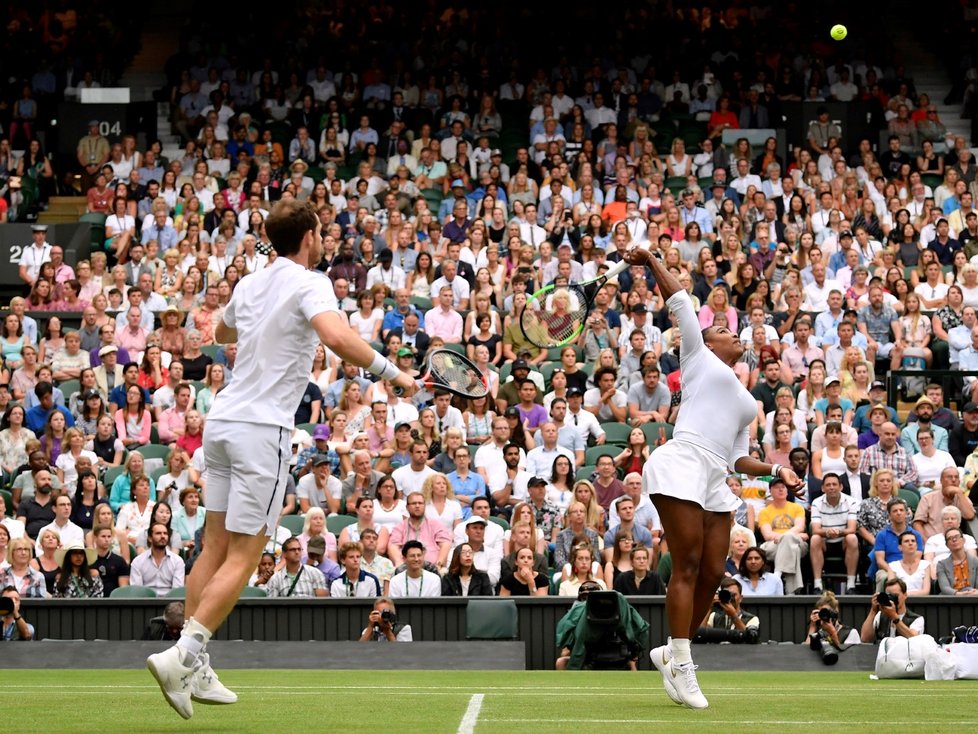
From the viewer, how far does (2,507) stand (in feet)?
48.2

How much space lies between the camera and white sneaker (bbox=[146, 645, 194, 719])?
5762 mm

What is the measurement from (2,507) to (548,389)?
233 inches

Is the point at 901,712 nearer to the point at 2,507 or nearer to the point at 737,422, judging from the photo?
the point at 737,422

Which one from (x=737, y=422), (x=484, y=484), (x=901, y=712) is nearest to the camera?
→ (x=901, y=712)

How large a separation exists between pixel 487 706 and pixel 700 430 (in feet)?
5.63

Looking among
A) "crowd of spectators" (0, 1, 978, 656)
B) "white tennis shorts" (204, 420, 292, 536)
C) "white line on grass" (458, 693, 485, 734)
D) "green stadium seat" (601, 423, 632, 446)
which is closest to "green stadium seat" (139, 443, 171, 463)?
"crowd of spectators" (0, 1, 978, 656)

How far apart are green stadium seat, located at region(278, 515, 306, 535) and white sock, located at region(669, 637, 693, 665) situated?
318 inches

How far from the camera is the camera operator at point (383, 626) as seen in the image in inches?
502

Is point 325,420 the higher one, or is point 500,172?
point 500,172

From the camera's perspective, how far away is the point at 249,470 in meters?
6.15

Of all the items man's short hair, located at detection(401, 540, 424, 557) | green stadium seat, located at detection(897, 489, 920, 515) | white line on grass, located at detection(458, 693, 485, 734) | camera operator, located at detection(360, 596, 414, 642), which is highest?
green stadium seat, located at detection(897, 489, 920, 515)

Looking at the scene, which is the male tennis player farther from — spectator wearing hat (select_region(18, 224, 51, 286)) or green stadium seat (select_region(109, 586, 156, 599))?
spectator wearing hat (select_region(18, 224, 51, 286))

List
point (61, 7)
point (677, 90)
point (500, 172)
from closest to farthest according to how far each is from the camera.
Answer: point (500, 172), point (677, 90), point (61, 7)

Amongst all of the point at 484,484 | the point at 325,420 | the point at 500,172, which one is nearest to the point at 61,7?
the point at 500,172
